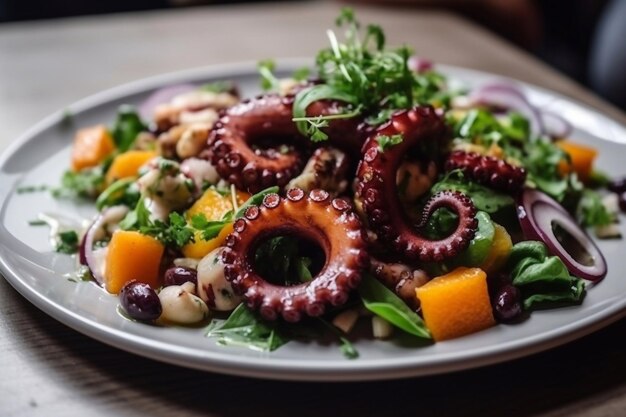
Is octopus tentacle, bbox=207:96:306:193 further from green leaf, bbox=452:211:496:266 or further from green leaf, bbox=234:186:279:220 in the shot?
green leaf, bbox=452:211:496:266

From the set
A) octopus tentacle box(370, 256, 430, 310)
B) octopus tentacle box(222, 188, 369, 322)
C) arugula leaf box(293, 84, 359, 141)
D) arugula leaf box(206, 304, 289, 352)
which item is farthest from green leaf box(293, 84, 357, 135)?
arugula leaf box(206, 304, 289, 352)

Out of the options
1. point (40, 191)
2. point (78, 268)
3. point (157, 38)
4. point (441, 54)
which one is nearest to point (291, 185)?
point (78, 268)

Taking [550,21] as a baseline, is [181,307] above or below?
above

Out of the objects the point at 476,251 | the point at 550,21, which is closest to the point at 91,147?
the point at 476,251

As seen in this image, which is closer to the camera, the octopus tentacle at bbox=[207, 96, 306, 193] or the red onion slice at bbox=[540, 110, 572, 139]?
the octopus tentacle at bbox=[207, 96, 306, 193]

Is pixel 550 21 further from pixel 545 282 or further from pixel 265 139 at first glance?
pixel 545 282

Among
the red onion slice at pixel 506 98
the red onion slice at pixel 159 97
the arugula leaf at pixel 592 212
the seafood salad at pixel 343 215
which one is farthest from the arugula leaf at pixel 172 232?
the red onion slice at pixel 506 98

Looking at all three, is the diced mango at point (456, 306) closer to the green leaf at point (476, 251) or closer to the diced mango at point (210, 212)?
the green leaf at point (476, 251)
